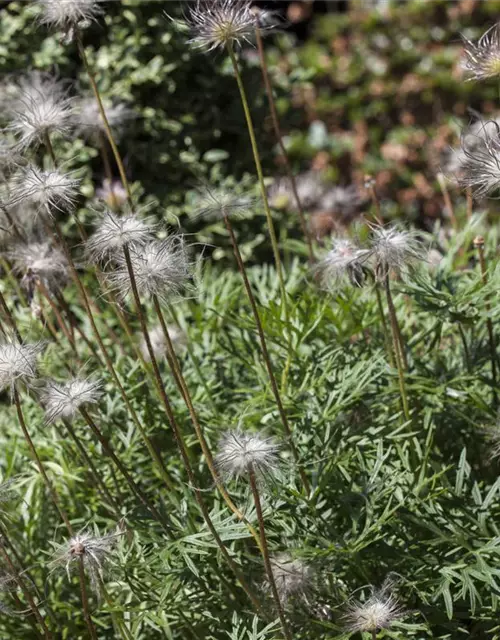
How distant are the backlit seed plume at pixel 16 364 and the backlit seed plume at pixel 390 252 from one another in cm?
67

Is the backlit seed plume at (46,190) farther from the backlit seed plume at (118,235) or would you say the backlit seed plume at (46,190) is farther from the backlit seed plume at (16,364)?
the backlit seed plume at (16,364)

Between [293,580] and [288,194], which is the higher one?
[288,194]

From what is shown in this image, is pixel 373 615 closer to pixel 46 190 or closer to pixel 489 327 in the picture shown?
pixel 489 327

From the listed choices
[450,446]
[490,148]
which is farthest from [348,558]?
[490,148]

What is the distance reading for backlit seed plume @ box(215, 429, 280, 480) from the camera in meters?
1.69

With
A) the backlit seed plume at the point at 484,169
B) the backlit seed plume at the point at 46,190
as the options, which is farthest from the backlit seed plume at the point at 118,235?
the backlit seed plume at the point at 484,169

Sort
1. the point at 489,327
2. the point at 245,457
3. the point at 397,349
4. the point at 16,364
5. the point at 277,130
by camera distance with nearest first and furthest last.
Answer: the point at 245,457 → the point at 16,364 → the point at 397,349 → the point at 489,327 → the point at 277,130

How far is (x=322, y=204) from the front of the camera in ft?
14.2

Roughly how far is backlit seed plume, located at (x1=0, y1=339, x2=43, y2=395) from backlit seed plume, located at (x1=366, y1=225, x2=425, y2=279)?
667 millimetres

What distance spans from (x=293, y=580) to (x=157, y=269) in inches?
26.5

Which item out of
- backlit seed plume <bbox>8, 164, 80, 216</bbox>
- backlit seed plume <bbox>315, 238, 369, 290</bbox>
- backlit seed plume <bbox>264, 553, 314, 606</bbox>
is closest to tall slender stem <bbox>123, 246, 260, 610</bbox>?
backlit seed plume <bbox>264, 553, 314, 606</bbox>

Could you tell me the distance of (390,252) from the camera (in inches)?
77.7

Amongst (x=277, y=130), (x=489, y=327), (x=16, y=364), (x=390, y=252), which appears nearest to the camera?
(x=16, y=364)

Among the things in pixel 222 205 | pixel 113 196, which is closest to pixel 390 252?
pixel 222 205
